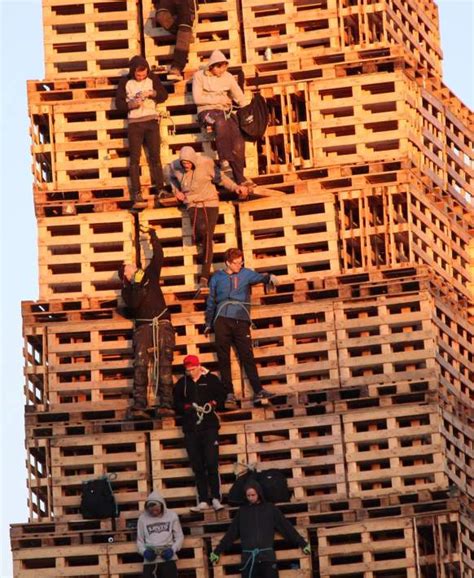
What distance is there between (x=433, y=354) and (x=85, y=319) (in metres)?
5.35

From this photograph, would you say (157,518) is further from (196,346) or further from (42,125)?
(42,125)

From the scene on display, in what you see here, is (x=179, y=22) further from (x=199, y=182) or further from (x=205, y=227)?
(x=205, y=227)

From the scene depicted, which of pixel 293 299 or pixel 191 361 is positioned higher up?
pixel 293 299

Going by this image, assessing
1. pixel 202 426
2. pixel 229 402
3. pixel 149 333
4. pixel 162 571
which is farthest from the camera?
pixel 149 333

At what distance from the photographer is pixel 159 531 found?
1880 inches

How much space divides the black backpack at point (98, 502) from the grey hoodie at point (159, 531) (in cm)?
90

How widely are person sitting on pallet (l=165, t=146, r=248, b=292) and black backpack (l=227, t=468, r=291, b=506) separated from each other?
329 centimetres

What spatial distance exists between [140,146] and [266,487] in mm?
5886

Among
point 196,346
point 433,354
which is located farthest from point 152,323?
point 433,354

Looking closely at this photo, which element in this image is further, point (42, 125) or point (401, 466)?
point (42, 125)

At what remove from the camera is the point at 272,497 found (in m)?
47.8

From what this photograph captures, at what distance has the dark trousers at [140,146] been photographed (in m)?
50.1

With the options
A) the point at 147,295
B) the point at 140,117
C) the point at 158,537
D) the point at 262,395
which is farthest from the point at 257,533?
the point at 140,117

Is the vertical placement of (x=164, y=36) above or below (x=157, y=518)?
above
